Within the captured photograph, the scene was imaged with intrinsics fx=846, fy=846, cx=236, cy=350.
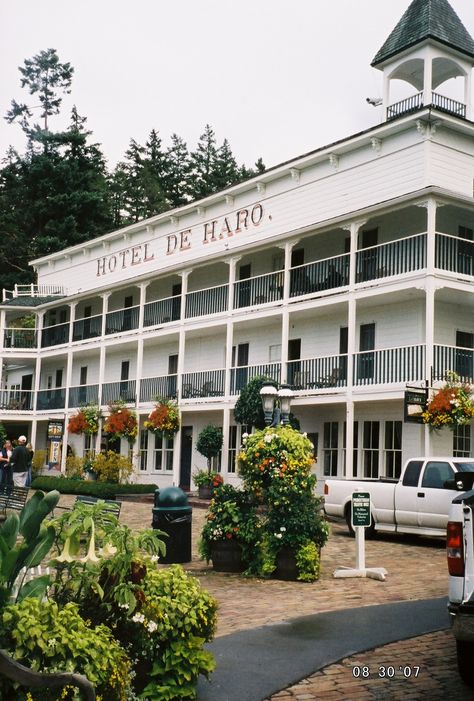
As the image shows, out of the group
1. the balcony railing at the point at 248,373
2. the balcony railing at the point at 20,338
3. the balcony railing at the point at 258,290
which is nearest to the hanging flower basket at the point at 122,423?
the balcony railing at the point at 248,373

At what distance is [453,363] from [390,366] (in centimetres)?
172

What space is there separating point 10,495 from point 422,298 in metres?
12.8

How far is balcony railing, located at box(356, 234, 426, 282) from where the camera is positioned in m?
23.5

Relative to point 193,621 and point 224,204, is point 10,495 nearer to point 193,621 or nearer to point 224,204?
point 193,621

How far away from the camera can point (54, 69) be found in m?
67.6

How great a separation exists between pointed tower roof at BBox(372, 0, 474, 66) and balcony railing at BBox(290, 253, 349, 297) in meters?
6.44

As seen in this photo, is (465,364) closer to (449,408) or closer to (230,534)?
(449,408)

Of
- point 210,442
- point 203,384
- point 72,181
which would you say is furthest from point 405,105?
point 72,181

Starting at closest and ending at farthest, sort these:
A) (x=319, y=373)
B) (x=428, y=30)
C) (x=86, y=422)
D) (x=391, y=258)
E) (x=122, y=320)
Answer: (x=391, y=258) → (x=428, y=30) → (x=319, y=373) → (x=86, y=422) → (x=122, y=320)

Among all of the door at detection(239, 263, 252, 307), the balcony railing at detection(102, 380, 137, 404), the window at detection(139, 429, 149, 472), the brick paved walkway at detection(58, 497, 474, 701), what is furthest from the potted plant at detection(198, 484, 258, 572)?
the window at detection(139, 429, 149, 472)

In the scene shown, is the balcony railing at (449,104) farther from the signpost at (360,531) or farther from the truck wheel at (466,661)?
the truck wheel at (466,661)

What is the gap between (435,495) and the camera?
53.3 feet

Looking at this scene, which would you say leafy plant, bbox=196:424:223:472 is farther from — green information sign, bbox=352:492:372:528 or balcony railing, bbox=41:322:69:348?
green information sign, bbox=352:492:372:528

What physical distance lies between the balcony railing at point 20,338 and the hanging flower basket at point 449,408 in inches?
1032
